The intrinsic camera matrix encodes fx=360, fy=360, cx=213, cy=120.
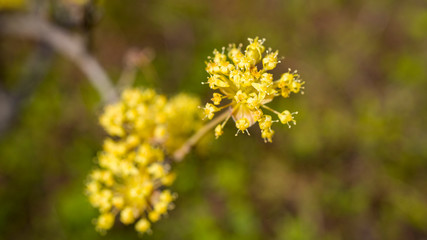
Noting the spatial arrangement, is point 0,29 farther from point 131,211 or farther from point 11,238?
point 131,211

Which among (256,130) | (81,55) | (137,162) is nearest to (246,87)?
(137,162)

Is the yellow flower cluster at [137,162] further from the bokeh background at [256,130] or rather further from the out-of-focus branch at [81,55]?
the bokeh background at [256,130]

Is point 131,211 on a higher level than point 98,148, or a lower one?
lower

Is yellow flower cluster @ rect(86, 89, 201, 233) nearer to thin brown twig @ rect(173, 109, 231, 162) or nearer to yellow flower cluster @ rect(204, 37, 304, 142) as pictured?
thin brown twig @ rect(173, 109, 231, 162)

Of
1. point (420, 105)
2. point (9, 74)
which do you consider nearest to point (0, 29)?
point (9, 74)

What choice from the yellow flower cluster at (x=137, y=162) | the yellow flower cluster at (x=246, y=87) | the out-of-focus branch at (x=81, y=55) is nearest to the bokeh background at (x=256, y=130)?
the out-of-focus branch at (x=81, y=55)
